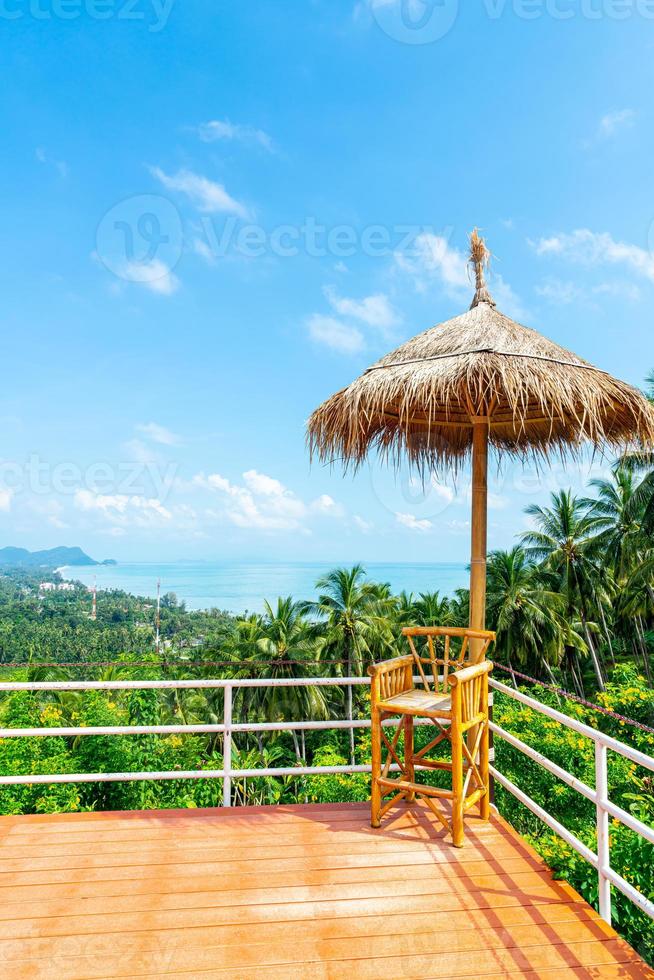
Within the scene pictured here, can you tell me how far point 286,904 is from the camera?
228cm

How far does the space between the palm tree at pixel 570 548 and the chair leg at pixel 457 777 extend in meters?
23.5

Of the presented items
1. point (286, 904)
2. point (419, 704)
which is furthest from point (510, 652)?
point (286, 904)

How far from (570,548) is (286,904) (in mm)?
24833

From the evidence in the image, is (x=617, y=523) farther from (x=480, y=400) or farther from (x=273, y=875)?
(x=273, y=875)

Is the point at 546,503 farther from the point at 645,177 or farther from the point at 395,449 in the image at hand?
the point at 395,449

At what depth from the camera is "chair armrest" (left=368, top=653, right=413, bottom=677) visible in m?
3.07

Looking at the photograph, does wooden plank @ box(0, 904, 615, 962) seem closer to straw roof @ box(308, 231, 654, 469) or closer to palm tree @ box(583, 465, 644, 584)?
straw roof @ box(308, 231, 654, 469)

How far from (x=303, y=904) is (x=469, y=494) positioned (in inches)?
91.4

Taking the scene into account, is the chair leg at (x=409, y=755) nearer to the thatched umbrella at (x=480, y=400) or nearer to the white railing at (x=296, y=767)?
the white railing at (x=296, y=767)

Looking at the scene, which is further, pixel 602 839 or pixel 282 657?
pixel 282 657

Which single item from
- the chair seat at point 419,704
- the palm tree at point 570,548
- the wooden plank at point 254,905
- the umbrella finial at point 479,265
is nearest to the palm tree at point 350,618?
the palm tree at point 570,548

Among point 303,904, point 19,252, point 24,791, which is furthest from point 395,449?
point 19,252

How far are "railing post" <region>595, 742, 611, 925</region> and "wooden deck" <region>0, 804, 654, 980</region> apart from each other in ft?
0.25

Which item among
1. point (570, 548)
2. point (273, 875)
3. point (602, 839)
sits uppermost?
point (570, 548)
